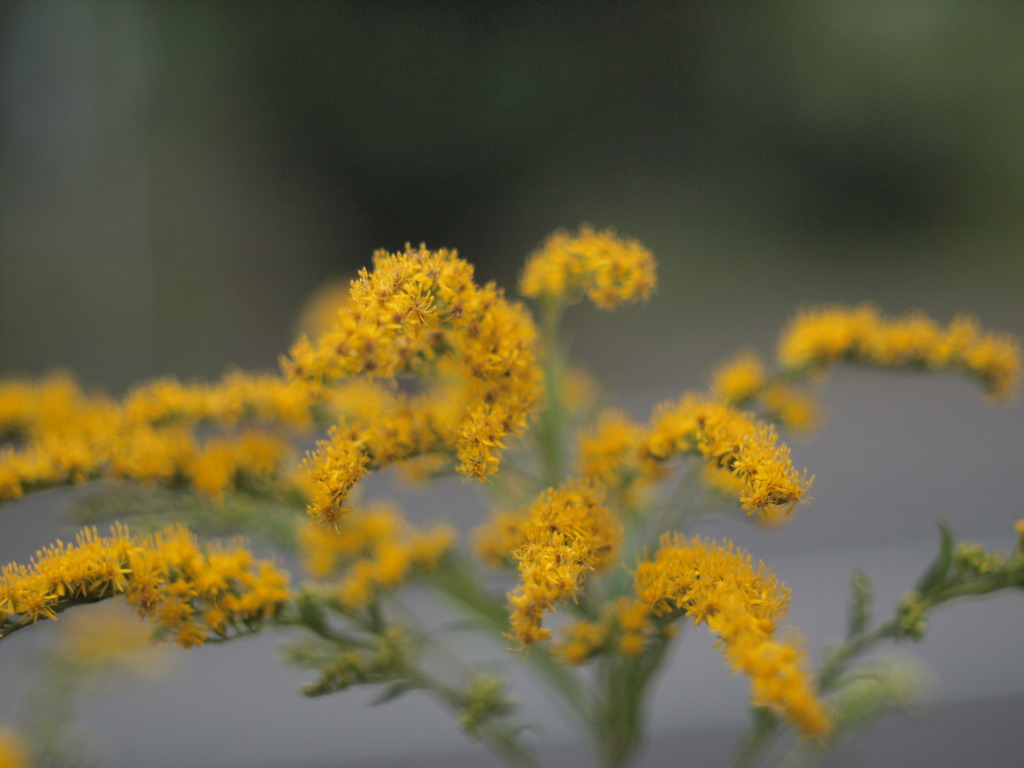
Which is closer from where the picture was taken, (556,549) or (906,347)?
(556,549)

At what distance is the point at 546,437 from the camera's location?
47 cm

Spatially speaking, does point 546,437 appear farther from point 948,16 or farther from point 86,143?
point 948,16

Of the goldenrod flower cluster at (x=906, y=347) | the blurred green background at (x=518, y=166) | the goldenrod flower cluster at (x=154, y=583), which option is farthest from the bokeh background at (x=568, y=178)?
the goldenrod flower cluster at (x=154, y=583)

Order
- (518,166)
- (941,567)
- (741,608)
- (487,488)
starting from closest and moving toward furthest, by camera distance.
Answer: (741,608) → (941,567) → (487,488) → (518,166)

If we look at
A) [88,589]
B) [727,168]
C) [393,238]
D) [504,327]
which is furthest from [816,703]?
[727,168]

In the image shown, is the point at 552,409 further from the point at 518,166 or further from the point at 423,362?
the point at 518,166

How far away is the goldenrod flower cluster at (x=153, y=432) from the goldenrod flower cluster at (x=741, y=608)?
21 centimetres

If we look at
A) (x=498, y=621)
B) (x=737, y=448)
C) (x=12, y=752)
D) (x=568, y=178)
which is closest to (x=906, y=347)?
(x=737, y=448)

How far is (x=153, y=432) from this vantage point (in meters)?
0.49

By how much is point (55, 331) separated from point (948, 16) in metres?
3.63

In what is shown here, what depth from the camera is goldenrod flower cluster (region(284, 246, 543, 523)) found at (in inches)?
14.4

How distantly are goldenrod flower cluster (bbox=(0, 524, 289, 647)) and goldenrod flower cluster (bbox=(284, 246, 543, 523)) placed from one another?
3.0 inches

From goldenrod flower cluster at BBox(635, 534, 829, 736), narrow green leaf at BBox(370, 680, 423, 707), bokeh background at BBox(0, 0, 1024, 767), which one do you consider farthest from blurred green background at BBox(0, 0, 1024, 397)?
goldenrod flower cluster at BBox(635, 534, 829, 736)

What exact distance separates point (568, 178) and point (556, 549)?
117 inches
